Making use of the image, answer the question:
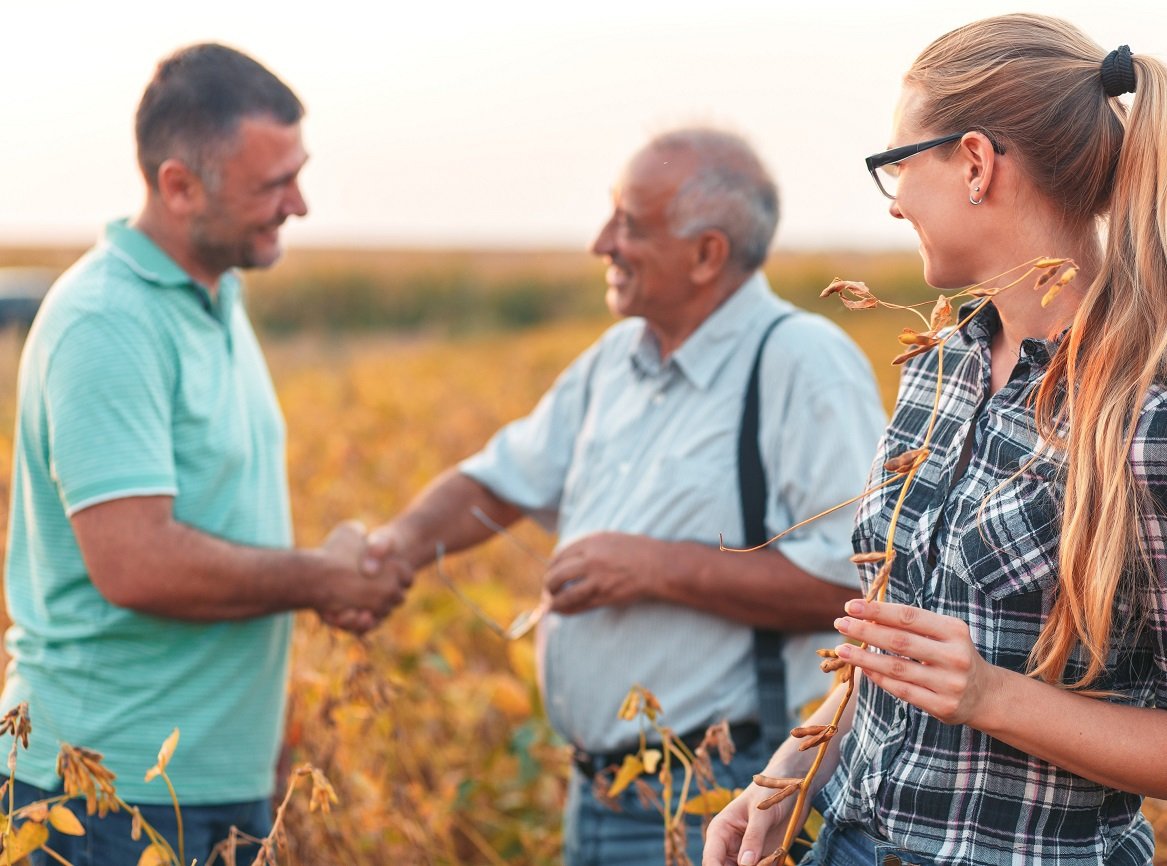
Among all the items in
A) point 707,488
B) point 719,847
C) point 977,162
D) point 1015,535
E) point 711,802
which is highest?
point 977,162

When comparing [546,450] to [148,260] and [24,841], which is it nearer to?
[148,260]

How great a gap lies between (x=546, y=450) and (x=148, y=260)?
911 mm

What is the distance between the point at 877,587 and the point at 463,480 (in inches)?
66.1

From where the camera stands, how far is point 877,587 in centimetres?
127

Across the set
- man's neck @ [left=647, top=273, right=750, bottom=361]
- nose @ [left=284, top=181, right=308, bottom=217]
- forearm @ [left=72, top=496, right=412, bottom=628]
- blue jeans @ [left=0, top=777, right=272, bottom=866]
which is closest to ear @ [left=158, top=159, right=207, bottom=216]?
nose @ [left=284, top=181, right=308, bottom=217]

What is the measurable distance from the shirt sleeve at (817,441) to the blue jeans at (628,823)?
0.38 meters

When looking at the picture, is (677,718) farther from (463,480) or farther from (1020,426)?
(1020,426)

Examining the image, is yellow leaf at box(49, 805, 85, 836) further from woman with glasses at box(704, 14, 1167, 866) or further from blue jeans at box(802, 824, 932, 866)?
blue jeans at box(802, 824, 932, 866)

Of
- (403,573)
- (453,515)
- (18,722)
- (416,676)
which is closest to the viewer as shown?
(18,722)

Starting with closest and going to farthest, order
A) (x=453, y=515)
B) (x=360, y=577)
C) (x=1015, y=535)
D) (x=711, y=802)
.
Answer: (x=1015, y=535) → (x=711, y=802) → (x=360, y=577) → (x=453, y=515)

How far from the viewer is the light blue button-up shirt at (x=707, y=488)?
227 centimetres

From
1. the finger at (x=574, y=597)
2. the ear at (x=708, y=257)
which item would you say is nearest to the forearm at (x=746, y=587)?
the finger at (x=574, y=597)

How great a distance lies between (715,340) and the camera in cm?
244

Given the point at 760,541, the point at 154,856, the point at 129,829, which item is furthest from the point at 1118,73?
the point at 129,829
